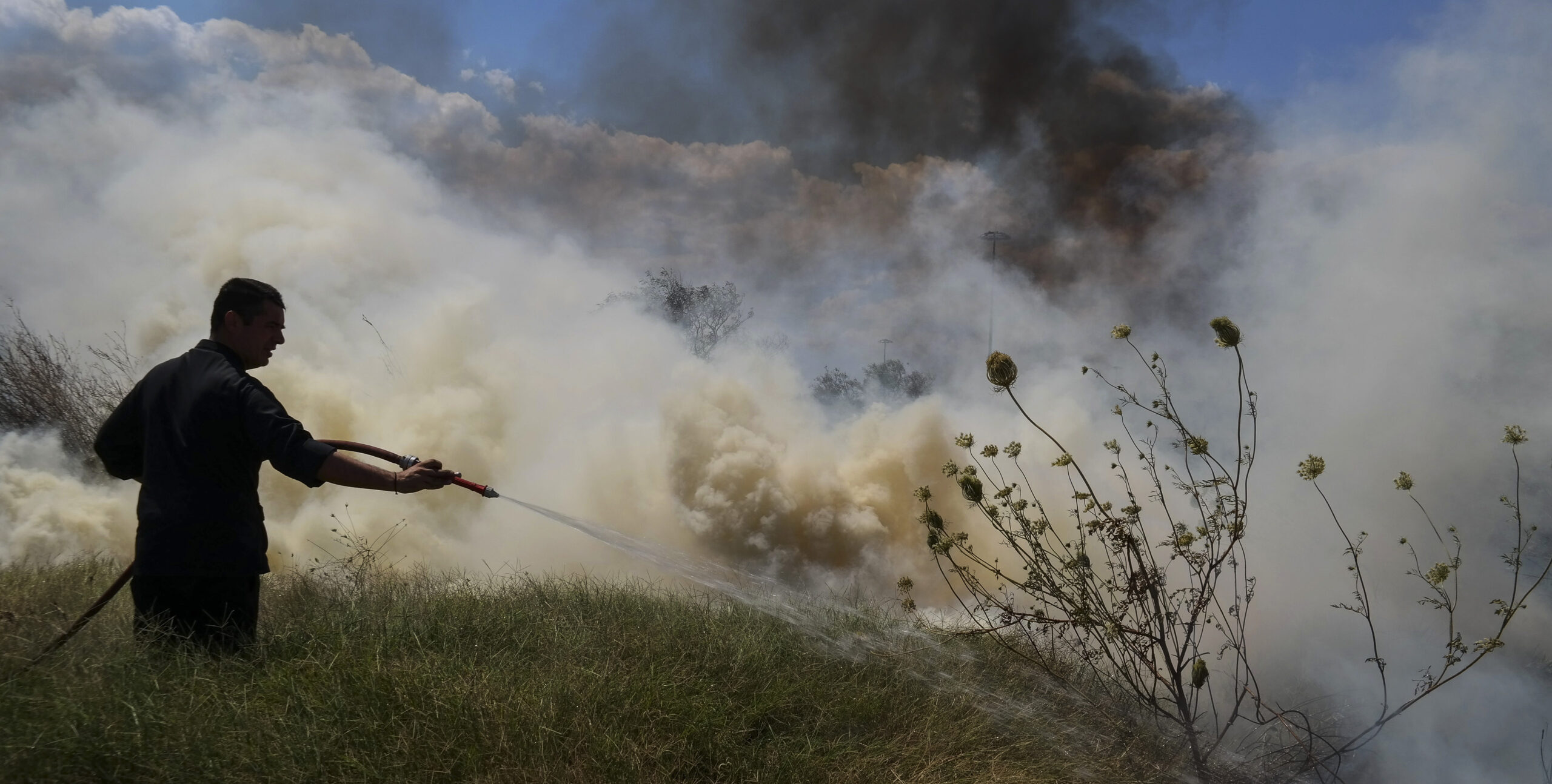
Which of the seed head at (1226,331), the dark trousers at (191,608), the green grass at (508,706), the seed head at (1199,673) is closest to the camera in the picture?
the green grass at (508,706)

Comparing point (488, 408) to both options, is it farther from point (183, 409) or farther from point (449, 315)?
point (183, 409)

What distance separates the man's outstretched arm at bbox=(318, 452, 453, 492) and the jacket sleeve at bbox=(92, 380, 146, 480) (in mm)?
1204

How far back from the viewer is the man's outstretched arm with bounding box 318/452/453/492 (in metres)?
4.15

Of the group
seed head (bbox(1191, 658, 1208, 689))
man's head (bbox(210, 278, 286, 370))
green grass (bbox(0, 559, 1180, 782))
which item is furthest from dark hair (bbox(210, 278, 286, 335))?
seed head (bbox(1191, 658, 1208, 689))

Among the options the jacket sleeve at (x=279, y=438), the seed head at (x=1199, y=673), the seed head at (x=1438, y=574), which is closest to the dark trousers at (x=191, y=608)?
the jacket sleeve at (x=279, y=438)

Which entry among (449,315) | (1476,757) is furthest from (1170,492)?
(449,315)

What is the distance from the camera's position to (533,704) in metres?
4.29

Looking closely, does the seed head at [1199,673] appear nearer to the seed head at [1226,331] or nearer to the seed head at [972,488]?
the seed head at [972,488]

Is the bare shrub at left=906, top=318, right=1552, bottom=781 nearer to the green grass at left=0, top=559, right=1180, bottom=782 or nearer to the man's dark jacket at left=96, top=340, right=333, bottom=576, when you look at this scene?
the green grass at left=0, top=559, right=1180, bottom=782

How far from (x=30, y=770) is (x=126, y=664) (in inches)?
33.2

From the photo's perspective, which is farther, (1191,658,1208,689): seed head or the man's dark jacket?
(1191,658,1208,689): seed head

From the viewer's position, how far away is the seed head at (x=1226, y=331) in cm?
484

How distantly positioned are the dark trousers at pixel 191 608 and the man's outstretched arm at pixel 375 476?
884mm

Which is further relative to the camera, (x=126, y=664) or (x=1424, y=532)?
(x=1424, y=532)
